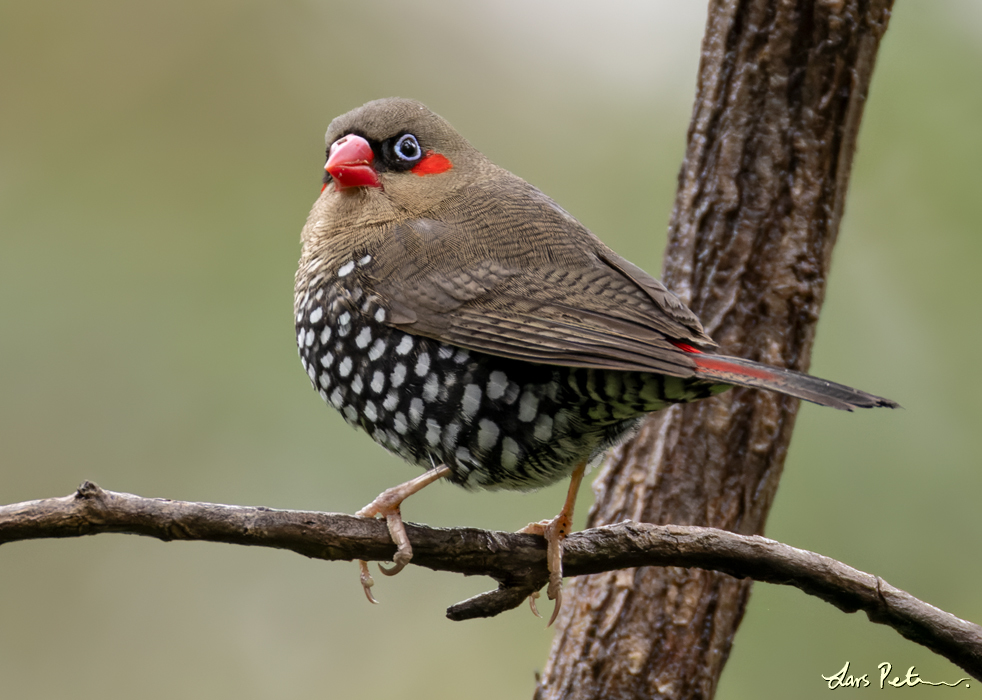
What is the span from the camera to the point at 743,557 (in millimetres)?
2693

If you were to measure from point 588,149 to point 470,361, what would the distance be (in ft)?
12.7

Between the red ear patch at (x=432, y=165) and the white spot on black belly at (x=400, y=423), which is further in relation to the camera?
the red ear patch at (x=432, y=165)

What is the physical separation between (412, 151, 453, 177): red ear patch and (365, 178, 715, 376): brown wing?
0.16 meters

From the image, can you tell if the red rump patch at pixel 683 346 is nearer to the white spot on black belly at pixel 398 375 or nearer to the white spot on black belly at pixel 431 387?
the white spot on black belly at pixel 431 387

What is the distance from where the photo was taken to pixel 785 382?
2164 millimetres

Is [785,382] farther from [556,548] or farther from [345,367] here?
[345,367]

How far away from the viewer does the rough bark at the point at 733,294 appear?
347 cm

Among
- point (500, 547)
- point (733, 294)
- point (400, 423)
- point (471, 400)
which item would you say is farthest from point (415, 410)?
point (733, 294)

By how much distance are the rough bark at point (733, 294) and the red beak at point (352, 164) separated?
54.3 inches

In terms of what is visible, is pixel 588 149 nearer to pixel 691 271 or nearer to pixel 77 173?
pixel 691 271

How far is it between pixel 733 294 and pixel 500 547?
1595mm

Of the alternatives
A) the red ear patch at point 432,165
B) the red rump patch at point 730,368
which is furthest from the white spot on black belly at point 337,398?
the red rump patch at point 730,368

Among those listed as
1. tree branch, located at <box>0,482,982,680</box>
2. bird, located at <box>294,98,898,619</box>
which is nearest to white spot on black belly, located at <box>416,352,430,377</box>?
bird, located at <box>294,98,898,619</box>

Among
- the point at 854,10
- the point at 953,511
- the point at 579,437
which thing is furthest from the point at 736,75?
the point at 953,511
